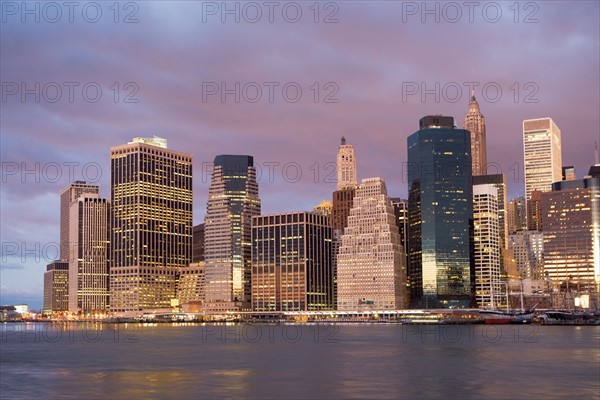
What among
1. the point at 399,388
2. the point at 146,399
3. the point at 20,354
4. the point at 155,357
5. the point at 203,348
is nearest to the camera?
the point at 146,399

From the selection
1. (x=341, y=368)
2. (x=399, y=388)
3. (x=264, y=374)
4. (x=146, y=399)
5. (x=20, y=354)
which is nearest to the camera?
(x=146, y=399)

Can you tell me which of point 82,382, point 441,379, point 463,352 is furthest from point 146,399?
point 463,352

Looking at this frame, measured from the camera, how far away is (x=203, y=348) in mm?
159375

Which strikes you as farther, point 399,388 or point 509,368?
point 509,368

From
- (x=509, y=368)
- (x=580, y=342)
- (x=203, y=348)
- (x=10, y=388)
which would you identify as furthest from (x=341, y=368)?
(x=580, y=342)

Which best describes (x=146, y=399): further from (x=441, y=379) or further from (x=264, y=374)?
(x=441, y=379)

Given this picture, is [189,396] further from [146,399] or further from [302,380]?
[302,380]

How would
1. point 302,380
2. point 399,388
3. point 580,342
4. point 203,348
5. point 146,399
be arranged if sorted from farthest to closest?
1. point 580,342
2. point 203,348
3. point 302,380
4. point 399,388
5. point 146,399

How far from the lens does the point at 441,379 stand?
96062 mm

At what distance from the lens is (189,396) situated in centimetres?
8156

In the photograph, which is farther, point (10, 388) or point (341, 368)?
point (341, 368)

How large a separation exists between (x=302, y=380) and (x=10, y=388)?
3166 cm

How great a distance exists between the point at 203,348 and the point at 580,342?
246 feet

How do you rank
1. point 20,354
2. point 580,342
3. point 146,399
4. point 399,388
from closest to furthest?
point 146,399
point 399,388
point 20,354
point 580,342
